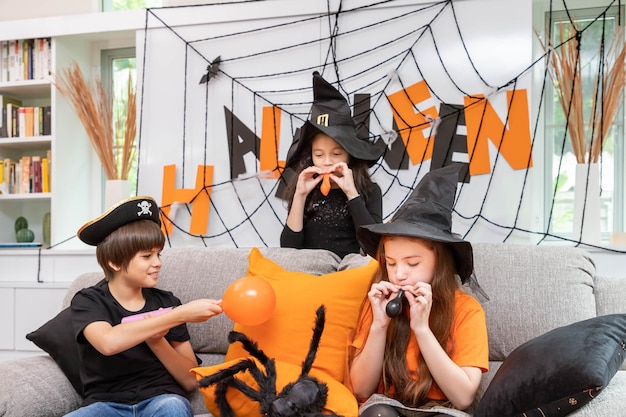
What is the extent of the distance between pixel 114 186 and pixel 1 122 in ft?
2.96

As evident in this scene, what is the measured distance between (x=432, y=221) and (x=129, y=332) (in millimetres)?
853

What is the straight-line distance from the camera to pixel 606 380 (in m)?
1.44

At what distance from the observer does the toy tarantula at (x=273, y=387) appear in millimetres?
1577


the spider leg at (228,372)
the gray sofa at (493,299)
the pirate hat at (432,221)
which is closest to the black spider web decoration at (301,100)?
the gray sofa at (493,299)

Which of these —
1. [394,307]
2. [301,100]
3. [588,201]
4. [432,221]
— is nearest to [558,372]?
[394,307]

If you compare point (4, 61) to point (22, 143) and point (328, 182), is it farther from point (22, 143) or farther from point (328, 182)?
point (328, 182)

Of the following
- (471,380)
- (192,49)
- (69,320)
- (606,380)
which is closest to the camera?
(606,380)

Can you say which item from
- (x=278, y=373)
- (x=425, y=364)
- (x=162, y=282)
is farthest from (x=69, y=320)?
(x=425, y=364)

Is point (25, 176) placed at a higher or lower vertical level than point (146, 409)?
higher

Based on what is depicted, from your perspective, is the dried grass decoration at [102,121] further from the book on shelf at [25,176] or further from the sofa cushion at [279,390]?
the sofa cushion at [279,390]

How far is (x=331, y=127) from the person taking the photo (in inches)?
93.4

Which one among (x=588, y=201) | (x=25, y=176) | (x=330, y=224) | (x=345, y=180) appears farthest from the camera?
(x=25, y=176)

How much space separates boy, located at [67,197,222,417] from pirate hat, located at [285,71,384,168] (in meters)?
0.68

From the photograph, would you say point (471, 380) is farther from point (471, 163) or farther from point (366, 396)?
point (471, 163)
